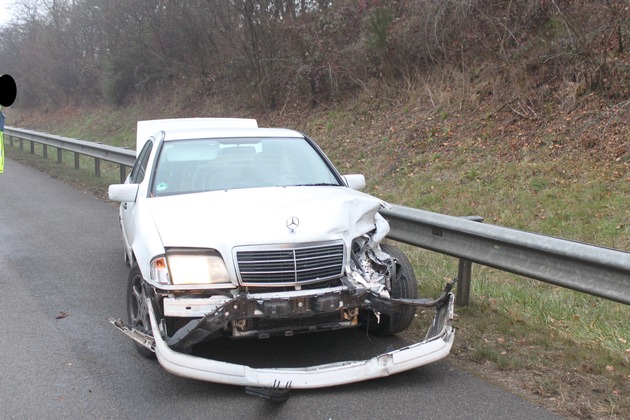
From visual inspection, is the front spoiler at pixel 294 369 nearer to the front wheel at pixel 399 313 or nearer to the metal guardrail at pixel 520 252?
the front wheel at pixel 399 313

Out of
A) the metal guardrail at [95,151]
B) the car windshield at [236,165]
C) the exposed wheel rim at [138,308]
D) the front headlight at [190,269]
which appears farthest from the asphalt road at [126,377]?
the metal guardrail at [95,151]

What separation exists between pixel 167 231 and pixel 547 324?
313cm

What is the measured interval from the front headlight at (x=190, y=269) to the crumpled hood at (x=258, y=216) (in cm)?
8

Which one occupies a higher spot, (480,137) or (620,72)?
(620,72)

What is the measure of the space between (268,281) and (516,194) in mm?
6988

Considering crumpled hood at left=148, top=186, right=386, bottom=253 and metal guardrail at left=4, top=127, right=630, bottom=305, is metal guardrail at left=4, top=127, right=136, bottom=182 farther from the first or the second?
crumpled hood at left=148, top=186, right=386, bottom=253

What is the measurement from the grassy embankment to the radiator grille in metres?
1.27

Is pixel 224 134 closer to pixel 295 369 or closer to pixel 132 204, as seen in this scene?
pixel 132 204

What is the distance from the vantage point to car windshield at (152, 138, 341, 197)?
579 centimetres

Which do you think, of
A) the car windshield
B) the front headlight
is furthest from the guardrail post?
the front headlight

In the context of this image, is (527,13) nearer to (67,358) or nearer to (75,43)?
(67,358)

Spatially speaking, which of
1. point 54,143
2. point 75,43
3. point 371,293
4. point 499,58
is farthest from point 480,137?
point 75,43

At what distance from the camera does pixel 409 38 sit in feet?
53.8

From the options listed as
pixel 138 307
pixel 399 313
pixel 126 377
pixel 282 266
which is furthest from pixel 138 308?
pixel 399 313
